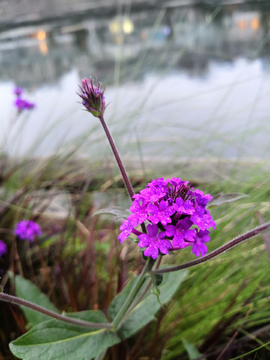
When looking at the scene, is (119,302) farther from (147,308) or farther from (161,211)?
(161,211)

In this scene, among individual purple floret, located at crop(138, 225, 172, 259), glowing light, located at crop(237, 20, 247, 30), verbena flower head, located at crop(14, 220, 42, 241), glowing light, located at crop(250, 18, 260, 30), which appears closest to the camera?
individual purple floret, located at crop(138, 225, 172, 259)

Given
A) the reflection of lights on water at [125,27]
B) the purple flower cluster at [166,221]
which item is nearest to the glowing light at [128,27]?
the reflection of lights on water at [125,27]

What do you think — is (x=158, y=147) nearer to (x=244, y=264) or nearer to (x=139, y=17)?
(x=244, y=264)

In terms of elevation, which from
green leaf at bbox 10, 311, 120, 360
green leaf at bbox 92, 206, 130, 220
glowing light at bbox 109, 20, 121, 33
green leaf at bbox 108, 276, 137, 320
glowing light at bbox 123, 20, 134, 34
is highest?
glowing light at bbox 109, 20, 121, 33

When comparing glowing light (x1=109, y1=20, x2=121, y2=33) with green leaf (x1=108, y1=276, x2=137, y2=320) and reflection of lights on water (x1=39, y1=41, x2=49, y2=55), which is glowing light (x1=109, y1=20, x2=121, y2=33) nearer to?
reflection of lights on water (x1=39, y1=41, x2=49, y2=55)

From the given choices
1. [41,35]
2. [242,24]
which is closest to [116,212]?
[242,24]

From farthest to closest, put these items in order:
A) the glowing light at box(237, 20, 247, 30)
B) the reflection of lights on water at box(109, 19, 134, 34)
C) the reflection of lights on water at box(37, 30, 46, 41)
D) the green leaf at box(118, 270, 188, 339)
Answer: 1. the reflection of lights on water at box(37, 30, 46, 41)
2. the reflection of lights on water at box(109, 19, 134, 34)
3. the glowing light at box(237, 20, 247, 30)
4. the green leaf at box(118, 270, 188, 339)

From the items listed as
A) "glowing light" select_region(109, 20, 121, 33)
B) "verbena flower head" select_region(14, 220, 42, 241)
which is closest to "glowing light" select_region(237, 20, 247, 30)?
"glowing light" select_region(109, 20, 121, 33)

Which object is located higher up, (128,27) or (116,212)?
(128,27)

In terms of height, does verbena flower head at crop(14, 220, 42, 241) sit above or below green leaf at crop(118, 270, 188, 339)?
above
